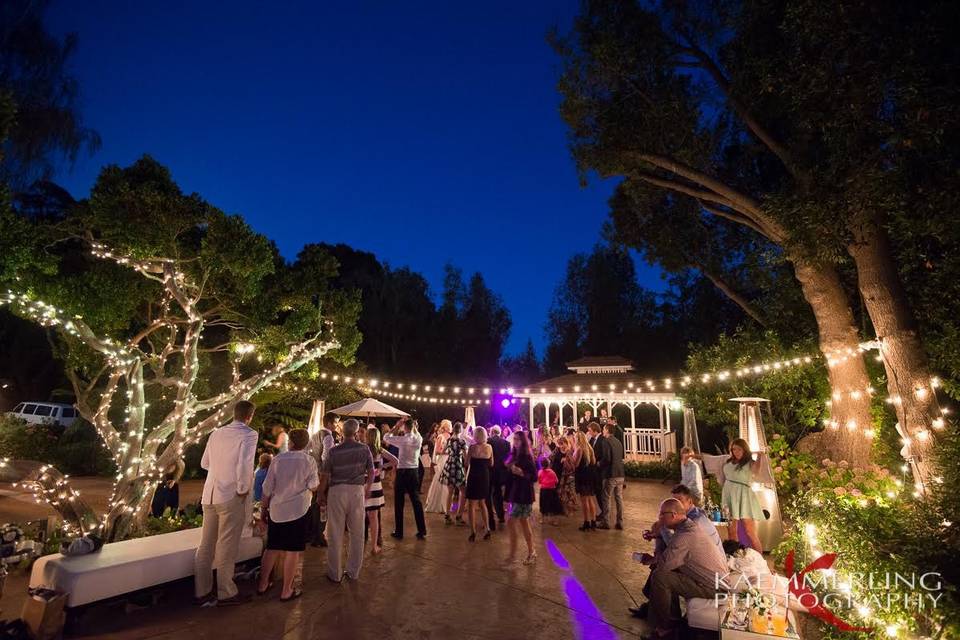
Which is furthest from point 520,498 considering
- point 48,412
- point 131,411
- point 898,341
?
point 48,412

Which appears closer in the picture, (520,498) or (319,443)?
(520,498)

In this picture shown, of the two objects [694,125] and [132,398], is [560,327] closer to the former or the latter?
[694,125]

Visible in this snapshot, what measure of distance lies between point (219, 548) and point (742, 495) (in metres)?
5.71

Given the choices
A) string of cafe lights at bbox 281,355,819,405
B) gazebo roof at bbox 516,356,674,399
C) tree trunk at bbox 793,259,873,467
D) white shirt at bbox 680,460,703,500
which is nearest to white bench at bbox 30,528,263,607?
white shirt at bbox 680,460,703,500

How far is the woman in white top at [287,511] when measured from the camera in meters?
4.58

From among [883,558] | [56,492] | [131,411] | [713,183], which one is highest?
[713,183]

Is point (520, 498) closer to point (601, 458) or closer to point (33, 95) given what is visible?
point (601, 458)

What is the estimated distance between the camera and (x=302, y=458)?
4777 millimetres

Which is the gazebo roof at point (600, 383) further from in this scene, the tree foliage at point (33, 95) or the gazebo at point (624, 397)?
the tree foliage at point (33, 95)

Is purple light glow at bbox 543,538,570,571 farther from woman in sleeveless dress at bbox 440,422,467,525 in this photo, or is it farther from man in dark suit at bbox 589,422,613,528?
woman in sleeveless dress at bbox 440,422,467,525

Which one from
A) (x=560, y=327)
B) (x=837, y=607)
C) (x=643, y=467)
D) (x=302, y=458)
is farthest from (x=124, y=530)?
(x=560, y=327)

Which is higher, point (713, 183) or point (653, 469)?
point (713, 183)

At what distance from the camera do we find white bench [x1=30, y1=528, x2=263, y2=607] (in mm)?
3881

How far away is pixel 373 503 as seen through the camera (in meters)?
6.13
